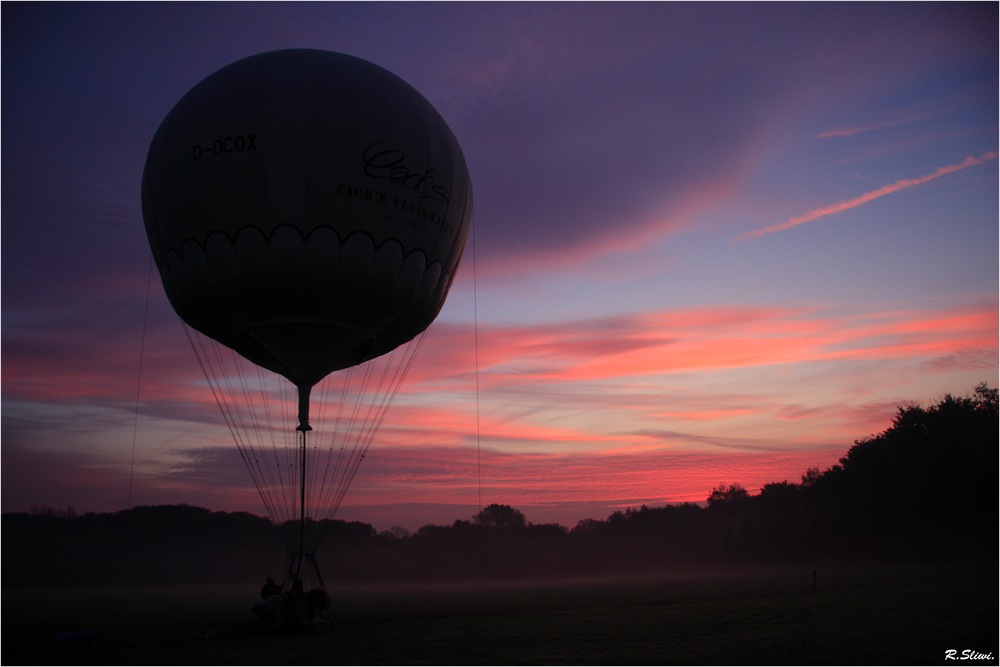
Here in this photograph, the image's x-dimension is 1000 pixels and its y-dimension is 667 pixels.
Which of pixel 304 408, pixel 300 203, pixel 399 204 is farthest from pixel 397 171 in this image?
pixel 304 408

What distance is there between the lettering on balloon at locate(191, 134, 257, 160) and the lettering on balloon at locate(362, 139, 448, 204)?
7.80 feet

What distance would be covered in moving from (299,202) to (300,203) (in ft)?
0.10

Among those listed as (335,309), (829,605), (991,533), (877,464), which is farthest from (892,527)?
(335,309)

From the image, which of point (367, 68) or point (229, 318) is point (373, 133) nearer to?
point (367, 68)

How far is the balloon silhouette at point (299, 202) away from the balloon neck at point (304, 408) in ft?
1.76

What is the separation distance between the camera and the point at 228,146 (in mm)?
13750

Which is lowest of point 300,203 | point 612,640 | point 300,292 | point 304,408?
point 612,640

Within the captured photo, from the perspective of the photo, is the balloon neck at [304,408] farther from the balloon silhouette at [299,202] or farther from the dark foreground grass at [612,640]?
the dark foreground grass at [612,640]

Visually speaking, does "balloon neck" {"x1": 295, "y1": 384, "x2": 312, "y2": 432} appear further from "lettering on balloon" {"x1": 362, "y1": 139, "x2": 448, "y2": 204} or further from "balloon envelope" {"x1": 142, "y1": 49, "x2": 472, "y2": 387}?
"lettering on balloon" {"x1": 362, "y1": 139, "x2": 448, "y2": 204}

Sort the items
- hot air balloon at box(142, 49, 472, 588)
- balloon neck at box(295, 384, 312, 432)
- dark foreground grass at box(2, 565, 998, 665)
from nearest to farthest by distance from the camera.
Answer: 1. dark foreground grass at box(2, 565, 998, 665)
2. hot air balloon at box(142, 49, 472, 588)
3. balloon neck at box(295, 384, 312, 432)

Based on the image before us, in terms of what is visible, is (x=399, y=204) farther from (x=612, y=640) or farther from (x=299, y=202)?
(x=612, y=640)

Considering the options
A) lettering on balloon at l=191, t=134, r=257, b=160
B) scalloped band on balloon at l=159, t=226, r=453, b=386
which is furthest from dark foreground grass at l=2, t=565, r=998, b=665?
lettering on balloon at l=191, t=134, r=257, b=160

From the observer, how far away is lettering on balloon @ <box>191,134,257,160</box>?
13.7m

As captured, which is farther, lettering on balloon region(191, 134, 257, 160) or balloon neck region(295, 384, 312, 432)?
balloon neck region(295, 384, 312, 432)
